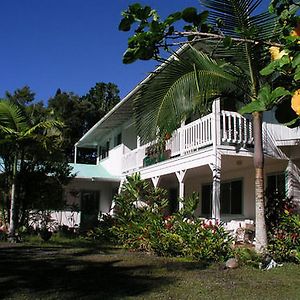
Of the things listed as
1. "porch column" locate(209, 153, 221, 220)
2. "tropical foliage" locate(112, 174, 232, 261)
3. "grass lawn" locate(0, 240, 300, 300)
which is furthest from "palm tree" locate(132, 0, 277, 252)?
"porch column" locate(209, 153, 221, 220)

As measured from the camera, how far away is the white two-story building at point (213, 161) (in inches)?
532

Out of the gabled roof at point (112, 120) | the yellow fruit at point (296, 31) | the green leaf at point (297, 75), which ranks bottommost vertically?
the green leaf at point (297, 75)

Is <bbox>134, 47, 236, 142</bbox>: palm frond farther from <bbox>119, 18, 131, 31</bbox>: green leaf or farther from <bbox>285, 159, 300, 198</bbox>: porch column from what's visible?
<bbox>119, 18, 131, 31</bbox>: green leaf

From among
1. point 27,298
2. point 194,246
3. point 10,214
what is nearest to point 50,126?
point 10,214

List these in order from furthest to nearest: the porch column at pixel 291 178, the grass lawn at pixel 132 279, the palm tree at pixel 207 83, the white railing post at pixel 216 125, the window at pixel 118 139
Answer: the window at pixel 118 139, the porch column at pixel 291 178, the white railing post at pixel 216 125, the palm tree at pixel 207 83, the grass lawn at pixel 132 279

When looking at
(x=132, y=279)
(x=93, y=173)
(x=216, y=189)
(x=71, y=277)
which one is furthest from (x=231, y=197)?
(x=71, y=277)

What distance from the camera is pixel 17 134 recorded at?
1439 cm

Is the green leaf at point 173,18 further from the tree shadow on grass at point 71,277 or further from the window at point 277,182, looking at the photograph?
the window at point 277,182

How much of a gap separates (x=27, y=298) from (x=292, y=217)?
661 centimetres

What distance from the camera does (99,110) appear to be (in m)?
46.8

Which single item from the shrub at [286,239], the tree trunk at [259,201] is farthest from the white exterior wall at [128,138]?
the tree trunk at [259,201]

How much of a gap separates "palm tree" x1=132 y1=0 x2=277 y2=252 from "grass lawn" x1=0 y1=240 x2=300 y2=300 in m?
1.68

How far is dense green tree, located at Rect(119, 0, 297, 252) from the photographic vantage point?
1.57 meters

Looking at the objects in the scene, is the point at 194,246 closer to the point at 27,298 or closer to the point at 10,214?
the point at 27,298
